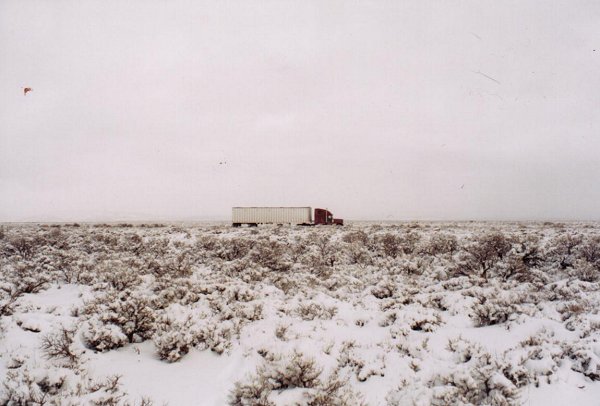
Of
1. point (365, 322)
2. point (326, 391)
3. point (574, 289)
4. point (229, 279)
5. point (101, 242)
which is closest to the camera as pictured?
point (326, 391)

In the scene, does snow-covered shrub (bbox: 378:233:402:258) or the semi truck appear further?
the semi truck

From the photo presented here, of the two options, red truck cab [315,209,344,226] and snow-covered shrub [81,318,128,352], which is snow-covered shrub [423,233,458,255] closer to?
snow-covered shrub [81,318,128,352]

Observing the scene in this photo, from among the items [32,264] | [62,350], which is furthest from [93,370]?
[32,264]

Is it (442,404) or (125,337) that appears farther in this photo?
(125,337)

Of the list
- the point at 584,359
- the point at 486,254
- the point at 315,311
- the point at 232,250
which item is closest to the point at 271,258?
the point at 232,250

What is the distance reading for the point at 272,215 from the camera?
4081 cm

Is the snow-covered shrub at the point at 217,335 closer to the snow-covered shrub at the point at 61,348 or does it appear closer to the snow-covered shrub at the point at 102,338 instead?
the snow-covered shrub at the point at 102,338

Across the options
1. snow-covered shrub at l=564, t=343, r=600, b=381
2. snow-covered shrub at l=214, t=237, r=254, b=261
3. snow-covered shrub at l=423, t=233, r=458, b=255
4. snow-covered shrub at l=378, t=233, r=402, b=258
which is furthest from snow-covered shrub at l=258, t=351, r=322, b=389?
snow-covered shrub at l=423, t=233, r=458, b=255

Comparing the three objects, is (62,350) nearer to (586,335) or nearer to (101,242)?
(586,335)

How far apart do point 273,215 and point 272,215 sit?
0.40 feet

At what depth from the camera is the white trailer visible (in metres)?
40.5

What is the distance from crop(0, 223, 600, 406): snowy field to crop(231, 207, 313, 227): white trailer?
27338 millimetres

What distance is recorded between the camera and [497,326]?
7.41 metres

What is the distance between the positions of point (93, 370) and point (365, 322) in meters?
5.62
